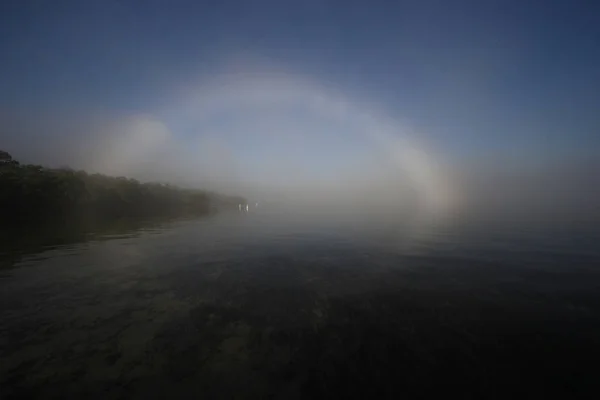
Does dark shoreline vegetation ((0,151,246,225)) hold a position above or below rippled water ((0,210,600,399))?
above

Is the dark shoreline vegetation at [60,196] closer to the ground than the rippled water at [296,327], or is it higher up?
higher up

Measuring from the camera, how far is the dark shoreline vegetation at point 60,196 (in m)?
71.0

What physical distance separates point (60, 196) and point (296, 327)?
9600 cm

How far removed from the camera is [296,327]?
18.4m

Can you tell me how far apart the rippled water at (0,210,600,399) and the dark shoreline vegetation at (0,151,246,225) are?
4868 cm

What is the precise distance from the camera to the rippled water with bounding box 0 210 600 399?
1260cm

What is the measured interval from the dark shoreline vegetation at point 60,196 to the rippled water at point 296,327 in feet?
160

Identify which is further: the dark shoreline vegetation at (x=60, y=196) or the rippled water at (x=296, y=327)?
the dark shoreline vegetation at (x=60, y=196)

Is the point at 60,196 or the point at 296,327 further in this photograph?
the point at 60,196

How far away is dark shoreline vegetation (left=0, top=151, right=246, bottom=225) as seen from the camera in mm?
71000

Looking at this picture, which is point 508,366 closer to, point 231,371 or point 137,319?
point 231,371

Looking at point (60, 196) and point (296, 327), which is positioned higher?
point (60, 196)

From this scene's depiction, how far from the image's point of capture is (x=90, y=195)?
97312 mm

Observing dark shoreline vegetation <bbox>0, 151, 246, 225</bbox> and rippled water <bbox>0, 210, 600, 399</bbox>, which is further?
dark shoreline vegetation <bbox>0, 151, 246, 225</bbox>
